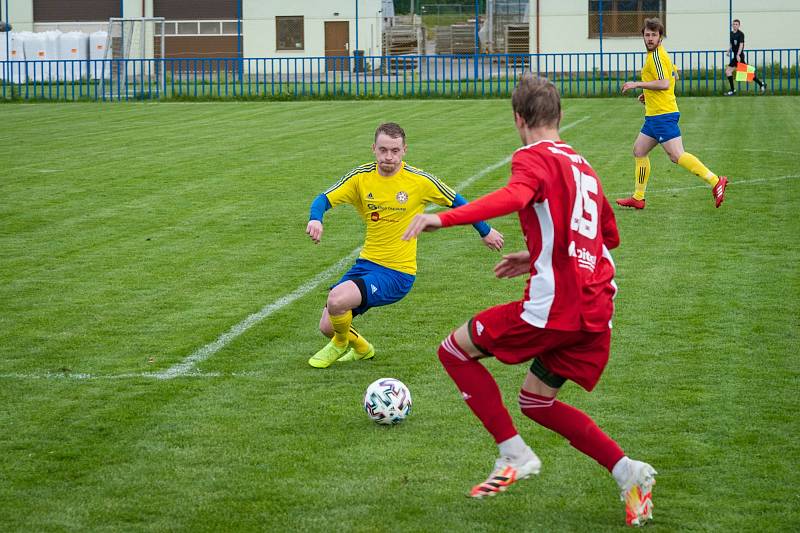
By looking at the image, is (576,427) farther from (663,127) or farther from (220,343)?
(663,127)

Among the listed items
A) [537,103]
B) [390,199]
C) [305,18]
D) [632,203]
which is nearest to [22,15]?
[305,18]

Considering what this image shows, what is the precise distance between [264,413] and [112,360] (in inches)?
65.4

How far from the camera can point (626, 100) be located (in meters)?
30.2

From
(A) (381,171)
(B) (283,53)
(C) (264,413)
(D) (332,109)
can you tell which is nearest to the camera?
(C) (264,413)

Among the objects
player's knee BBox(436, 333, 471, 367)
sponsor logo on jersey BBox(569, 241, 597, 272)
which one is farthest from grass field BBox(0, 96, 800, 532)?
sponsor logo on jersey BBox(569, 241, 597, 272)

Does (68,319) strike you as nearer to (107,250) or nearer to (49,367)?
(49,367)

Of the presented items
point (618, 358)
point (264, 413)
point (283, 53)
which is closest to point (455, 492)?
point (264, 413)

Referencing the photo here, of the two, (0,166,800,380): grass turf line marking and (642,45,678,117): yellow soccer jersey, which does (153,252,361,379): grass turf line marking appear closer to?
(0,166,800,380): grass turf line marking

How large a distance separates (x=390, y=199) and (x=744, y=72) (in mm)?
24764

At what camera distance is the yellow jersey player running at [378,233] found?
731 centimetres

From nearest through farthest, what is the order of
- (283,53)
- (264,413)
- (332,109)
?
1. (264,413)
2. (332,109)
3. (283,53)

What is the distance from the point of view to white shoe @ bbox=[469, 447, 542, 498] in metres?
4.81

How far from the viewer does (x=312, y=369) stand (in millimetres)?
7414

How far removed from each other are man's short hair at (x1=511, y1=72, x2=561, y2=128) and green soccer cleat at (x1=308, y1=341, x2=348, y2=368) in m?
3.19
